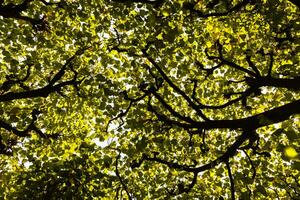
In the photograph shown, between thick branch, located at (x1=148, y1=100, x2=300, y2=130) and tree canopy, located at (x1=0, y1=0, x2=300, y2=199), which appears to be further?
tree canopy, located at (x1=0, y1=0, x2=300, y2=199)

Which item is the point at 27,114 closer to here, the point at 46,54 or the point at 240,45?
the point at 46,54

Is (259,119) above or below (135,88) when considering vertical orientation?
below

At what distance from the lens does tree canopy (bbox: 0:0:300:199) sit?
11359 mm

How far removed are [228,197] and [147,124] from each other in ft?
22.4

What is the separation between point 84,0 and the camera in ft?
41.9

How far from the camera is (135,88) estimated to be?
1443cm

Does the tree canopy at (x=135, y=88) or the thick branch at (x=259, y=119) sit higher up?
the tree canopy at (x=135, y=88)

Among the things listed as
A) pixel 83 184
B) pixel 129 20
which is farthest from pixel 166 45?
pixel 83 184

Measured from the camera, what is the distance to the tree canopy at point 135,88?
11359 millimetres

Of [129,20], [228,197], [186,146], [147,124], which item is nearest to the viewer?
[147,124]

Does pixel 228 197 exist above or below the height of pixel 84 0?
below

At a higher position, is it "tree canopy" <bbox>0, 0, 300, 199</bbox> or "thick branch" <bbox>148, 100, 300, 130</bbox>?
"tree canopy" <bbox>0, 0, 300, 199</bbox>

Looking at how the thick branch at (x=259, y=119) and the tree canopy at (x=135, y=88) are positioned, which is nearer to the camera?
the thick branch at (x=259, y=119)

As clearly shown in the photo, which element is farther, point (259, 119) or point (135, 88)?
point (135, 88)
